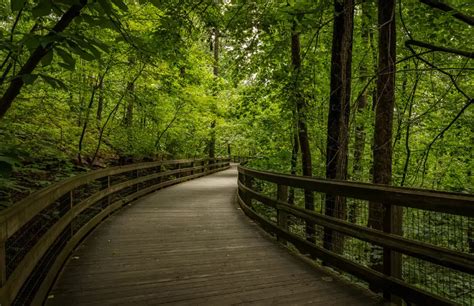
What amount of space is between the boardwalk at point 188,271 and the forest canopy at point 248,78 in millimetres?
1210

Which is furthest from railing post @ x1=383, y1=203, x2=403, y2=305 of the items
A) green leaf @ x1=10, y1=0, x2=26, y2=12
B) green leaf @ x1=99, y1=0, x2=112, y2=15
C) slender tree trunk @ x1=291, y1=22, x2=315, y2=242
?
green leaf @ x1=10, y1=0, x2=26, y2=12

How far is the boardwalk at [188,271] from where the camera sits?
330 cm

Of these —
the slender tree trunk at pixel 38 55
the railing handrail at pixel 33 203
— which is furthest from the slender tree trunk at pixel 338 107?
the slender tree trunk at pixel 38 55

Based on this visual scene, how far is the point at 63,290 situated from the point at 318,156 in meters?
11.9

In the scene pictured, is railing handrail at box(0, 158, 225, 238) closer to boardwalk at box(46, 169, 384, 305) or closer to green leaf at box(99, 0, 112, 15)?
boardwalk at box(46, 169, 384, 305)

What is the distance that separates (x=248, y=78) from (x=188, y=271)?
6.95 meters

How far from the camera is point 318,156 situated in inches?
553

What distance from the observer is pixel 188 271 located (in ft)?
13.3

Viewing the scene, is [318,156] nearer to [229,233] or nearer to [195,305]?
[229,233]

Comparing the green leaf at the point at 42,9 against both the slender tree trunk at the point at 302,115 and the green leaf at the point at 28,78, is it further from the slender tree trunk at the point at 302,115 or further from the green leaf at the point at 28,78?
the slender tree trunk at the point at 302,115

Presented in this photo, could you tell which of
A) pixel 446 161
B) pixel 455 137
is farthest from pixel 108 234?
pixel 446 161

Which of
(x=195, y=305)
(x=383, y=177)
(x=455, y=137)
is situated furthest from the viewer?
(x=455, y=137)

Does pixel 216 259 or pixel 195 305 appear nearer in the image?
pixel 195 305

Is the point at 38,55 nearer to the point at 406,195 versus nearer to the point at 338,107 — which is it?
the point at 406,195
